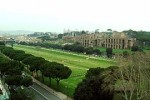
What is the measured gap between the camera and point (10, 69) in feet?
143

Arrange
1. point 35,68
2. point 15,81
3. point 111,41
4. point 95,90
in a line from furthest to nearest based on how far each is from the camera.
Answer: point 111,41 < point 35,68 < point 15,81 < point 95,90

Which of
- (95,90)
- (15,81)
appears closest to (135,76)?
(95,90)

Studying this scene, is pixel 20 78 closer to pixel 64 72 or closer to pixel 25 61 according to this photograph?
pixel 64 72

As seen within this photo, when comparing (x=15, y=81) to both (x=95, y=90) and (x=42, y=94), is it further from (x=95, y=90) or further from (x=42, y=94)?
(x=95, y=90)

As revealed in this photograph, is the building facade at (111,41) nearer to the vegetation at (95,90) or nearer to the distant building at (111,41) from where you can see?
the distant building at (111,41)

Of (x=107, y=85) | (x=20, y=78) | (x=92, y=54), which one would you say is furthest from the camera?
(x=92, y=54)

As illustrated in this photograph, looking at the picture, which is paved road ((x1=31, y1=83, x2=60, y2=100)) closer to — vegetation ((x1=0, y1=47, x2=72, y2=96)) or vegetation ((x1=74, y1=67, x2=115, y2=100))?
vegetation ((x1=0, y1=47, x2=72, y2=96))

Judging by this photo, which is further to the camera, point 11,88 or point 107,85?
point 11,88

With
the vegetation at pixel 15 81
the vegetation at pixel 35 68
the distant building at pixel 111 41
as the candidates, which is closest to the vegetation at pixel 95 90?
the vegetation at pixel 15 81

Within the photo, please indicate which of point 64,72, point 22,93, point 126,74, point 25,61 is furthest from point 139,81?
point 25,61

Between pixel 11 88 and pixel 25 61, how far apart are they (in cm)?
1490

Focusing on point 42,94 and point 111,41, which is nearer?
point 42,94

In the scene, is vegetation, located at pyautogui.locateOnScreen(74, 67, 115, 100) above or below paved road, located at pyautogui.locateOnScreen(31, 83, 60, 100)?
above

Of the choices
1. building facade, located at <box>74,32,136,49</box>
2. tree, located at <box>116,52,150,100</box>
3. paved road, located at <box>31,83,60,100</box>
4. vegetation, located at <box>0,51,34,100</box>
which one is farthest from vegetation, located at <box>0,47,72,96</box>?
building facade, located at <box>74,32,136,49</box>
